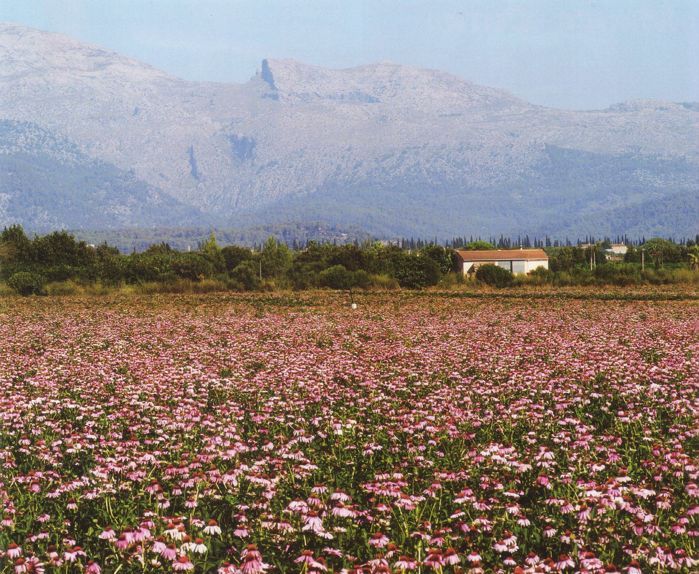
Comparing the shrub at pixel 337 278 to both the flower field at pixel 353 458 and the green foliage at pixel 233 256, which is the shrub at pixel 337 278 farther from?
the green foliage at pixel 233 256

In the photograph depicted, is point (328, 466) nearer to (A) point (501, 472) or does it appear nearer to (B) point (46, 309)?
(A) point (501, 472)

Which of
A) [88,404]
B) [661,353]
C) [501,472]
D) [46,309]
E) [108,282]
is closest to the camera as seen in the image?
[501,472]

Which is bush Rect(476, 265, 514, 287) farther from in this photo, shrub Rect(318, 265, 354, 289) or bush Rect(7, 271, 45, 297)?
bush Rect(7, 271, 45, 297)

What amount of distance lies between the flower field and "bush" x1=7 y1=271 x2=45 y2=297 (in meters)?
38.3

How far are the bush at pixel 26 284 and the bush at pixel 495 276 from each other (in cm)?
2926

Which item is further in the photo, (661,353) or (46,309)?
(46,309)

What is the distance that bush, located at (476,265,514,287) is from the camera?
60562mm

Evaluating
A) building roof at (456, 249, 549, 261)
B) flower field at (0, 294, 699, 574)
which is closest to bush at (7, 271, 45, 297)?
flower field at (0, 294, 699, 574)

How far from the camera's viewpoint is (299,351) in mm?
19078

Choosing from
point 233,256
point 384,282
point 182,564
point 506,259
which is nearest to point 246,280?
point 384,282

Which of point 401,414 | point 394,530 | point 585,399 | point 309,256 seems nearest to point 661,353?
point 585,399

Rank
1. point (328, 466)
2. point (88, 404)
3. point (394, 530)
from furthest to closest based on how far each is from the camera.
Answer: point (88, 404)
point (328, 466)
point (394, 530)

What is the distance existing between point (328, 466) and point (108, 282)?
52508 millimetres

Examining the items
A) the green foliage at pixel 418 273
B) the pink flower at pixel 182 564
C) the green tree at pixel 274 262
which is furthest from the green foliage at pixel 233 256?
the pink flower at pixel 182 564
